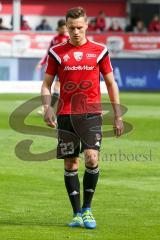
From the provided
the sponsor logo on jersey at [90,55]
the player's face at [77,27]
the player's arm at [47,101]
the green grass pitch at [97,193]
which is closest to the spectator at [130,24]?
the green grass pitch at [97,193]

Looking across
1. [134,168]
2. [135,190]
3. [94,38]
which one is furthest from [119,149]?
[94,38]

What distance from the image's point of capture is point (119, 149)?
51.7 ft

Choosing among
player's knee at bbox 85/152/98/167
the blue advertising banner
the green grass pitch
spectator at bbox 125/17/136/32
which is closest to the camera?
the green grass pitch

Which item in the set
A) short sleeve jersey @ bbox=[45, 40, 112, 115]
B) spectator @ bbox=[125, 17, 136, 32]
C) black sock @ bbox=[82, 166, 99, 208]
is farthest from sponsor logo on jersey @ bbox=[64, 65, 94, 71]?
spectator @ bbox=[125, 17, 136, 32]

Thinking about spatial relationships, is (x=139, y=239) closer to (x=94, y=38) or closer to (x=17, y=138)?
(x=17, y=138)

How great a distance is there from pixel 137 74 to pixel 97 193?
82.2 feet

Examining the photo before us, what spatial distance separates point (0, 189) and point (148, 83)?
25.2 metres

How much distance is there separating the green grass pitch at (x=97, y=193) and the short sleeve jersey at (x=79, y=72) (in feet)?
4.19

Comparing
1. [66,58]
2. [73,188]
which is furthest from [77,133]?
[66,58]

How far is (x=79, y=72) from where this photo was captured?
29.6ft

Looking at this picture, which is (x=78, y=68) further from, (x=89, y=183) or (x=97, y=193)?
(x=97, y=193)

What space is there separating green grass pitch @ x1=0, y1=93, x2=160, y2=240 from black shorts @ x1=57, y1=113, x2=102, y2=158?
0.81m

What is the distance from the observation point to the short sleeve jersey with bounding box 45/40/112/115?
898 cm

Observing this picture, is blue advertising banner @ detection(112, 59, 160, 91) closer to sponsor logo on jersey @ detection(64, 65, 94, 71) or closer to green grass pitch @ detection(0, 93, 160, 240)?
green grass pitch @ detection(0, 93, 160, 240)
